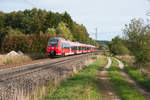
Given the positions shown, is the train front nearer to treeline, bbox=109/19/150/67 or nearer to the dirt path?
treeline, bbox=109/19/150/67

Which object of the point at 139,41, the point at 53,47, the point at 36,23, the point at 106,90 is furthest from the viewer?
the point at 36,23

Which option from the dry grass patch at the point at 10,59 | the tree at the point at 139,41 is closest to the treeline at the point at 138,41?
the tree at the point at 139,41

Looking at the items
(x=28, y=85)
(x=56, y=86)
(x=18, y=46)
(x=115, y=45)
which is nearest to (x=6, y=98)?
(x=28, y=85)

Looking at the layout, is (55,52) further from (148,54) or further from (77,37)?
(77,37)

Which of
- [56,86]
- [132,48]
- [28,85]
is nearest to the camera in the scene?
[28,85]

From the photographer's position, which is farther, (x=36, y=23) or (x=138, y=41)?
(x=36, y=23)

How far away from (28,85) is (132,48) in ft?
55.5

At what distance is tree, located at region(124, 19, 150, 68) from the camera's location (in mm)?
19547

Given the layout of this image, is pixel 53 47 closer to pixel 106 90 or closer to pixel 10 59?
pixel 10 59

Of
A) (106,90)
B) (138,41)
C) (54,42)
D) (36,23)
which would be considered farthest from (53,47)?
(36,23)

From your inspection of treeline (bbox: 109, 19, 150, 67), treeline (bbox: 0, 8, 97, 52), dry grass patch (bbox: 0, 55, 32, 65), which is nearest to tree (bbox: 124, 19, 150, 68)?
treeline (bbox: 109, 19, 150, 67)

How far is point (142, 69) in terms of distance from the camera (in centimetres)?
2441

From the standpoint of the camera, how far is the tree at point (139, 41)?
19547 millimetres

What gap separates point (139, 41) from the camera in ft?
72.2
